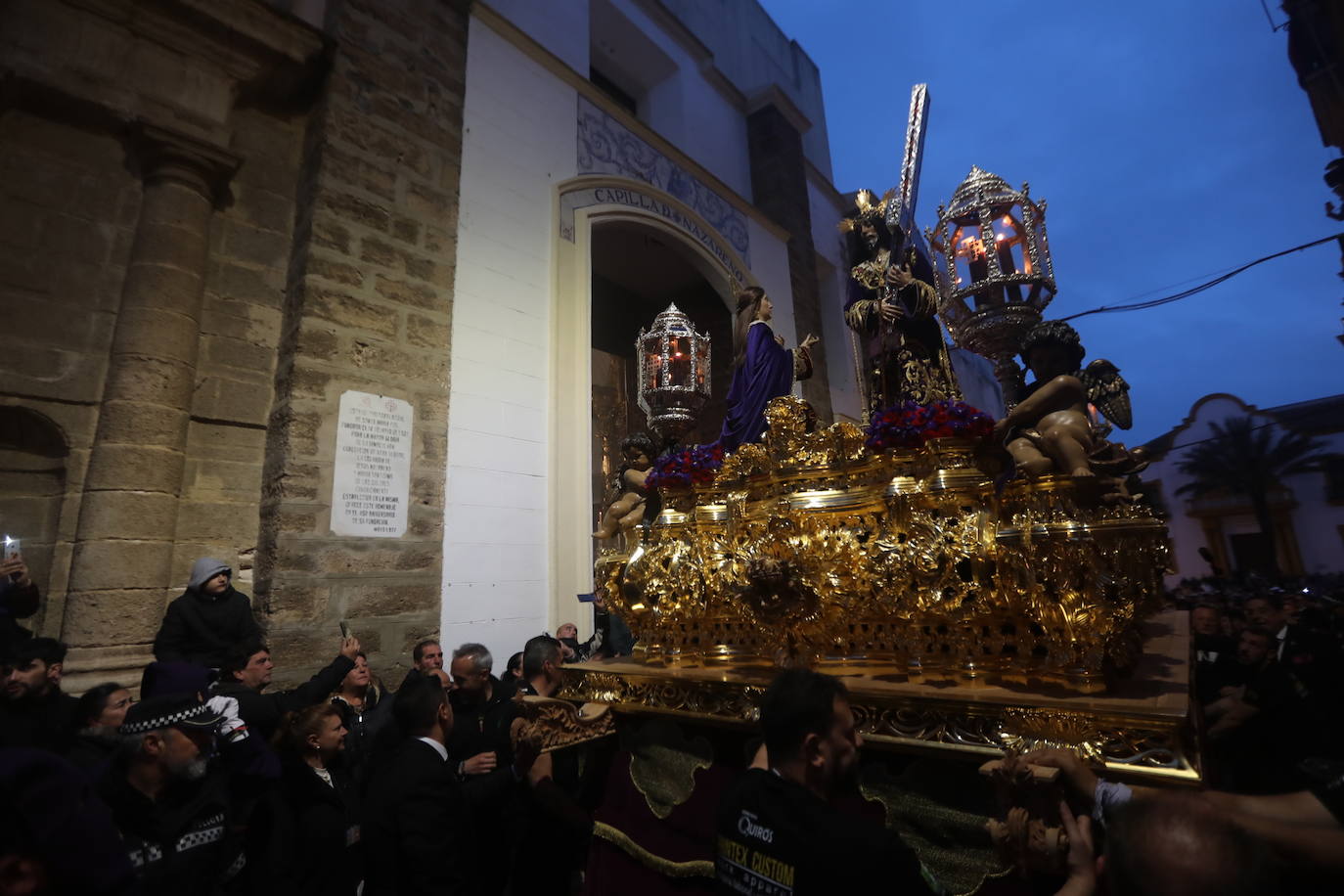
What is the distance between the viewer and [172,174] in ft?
14.1

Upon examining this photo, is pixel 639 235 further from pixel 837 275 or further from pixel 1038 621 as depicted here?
pixel 1038 621

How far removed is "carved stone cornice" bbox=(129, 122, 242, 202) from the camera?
4.23 metres

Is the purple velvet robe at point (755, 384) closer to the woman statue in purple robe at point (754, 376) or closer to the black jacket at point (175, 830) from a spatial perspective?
the woman statue in purple robe at point (754, 376)

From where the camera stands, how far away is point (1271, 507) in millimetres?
19625

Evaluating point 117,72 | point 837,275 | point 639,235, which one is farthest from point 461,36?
point 837,275

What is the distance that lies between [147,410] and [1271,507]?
26956 millimetres

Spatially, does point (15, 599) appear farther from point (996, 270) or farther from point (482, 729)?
point (996, 270)

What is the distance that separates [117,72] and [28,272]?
59.5 inches

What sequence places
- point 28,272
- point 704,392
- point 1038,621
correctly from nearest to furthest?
point 1038,621 < point 28,272 < point 704,392

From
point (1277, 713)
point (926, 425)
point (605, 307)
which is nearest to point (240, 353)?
point (926, 425)

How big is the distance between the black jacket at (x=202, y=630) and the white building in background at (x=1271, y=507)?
833 inches

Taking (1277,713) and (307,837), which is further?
(1277,713)

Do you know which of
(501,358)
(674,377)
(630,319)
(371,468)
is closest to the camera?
(371,468)

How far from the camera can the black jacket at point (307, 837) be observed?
6.92ft
